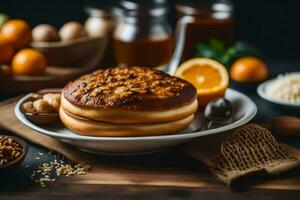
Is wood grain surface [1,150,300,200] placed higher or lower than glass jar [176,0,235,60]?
lower

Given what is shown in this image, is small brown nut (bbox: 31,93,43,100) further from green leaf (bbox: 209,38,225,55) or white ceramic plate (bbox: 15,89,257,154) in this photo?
green leaf (bbox: 209,38,225,55)

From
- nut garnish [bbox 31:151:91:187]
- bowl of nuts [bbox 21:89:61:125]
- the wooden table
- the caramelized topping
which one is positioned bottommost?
nut garnish [bbox 31:151:91:187]

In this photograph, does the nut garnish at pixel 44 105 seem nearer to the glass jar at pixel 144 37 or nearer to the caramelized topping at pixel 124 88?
the caramelized topping at pixel 124 88

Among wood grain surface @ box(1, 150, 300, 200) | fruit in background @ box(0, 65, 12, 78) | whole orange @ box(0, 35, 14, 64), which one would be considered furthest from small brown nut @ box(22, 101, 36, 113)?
whole orange @ box(0, 35, 14, 64)

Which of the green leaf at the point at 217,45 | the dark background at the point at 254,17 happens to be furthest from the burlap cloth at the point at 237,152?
the dark background at the point at 254,17

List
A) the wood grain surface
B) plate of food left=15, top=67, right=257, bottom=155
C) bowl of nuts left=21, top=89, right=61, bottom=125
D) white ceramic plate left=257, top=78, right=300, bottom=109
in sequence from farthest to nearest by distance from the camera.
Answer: white ceramic plate left=257, top=78, right=300, bottom=109
bowl of nuts left=21, top=89, right=61, bottom=125
plate of food left=15, top=67, right=257, bottom=155
the wood grain surface

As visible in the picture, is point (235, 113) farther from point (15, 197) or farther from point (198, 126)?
point (15, 197)

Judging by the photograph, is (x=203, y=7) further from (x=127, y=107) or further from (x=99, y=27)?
(x=127, y=107)
